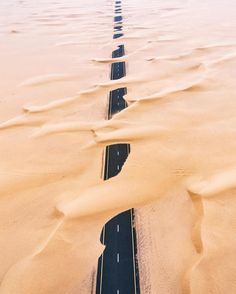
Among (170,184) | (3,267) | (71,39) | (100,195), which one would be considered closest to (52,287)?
(3,267)

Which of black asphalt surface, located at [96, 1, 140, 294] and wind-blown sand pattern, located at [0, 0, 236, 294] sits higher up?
wind-blown sand pattern, located at [0, 0, 236, 294]

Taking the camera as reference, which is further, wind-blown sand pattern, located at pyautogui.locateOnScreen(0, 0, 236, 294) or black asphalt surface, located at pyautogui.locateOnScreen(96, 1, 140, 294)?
wind-blown sand pattern, located at pyautogui.locateOnScreen(0, 0, 236, 294)

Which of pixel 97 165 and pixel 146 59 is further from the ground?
pixel 146 59

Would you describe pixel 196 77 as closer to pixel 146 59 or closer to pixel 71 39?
pixel 146 59

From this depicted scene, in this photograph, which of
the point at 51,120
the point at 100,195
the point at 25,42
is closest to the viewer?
the point at 100,195

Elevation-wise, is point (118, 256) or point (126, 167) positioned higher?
point (126, 167)

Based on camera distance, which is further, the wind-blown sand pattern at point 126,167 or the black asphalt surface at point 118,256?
the wind-blown sand pattern at point 126,167

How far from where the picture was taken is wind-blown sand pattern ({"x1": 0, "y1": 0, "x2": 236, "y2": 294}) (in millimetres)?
4512

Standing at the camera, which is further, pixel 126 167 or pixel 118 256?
pixel 126 167

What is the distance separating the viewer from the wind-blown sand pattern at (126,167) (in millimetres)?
4512

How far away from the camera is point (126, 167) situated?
6551mm

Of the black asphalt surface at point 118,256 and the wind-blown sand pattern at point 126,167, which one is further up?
the wind-blown sand pattern at point 126,167

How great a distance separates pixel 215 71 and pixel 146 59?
311cm

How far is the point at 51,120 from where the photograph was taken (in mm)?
8664
